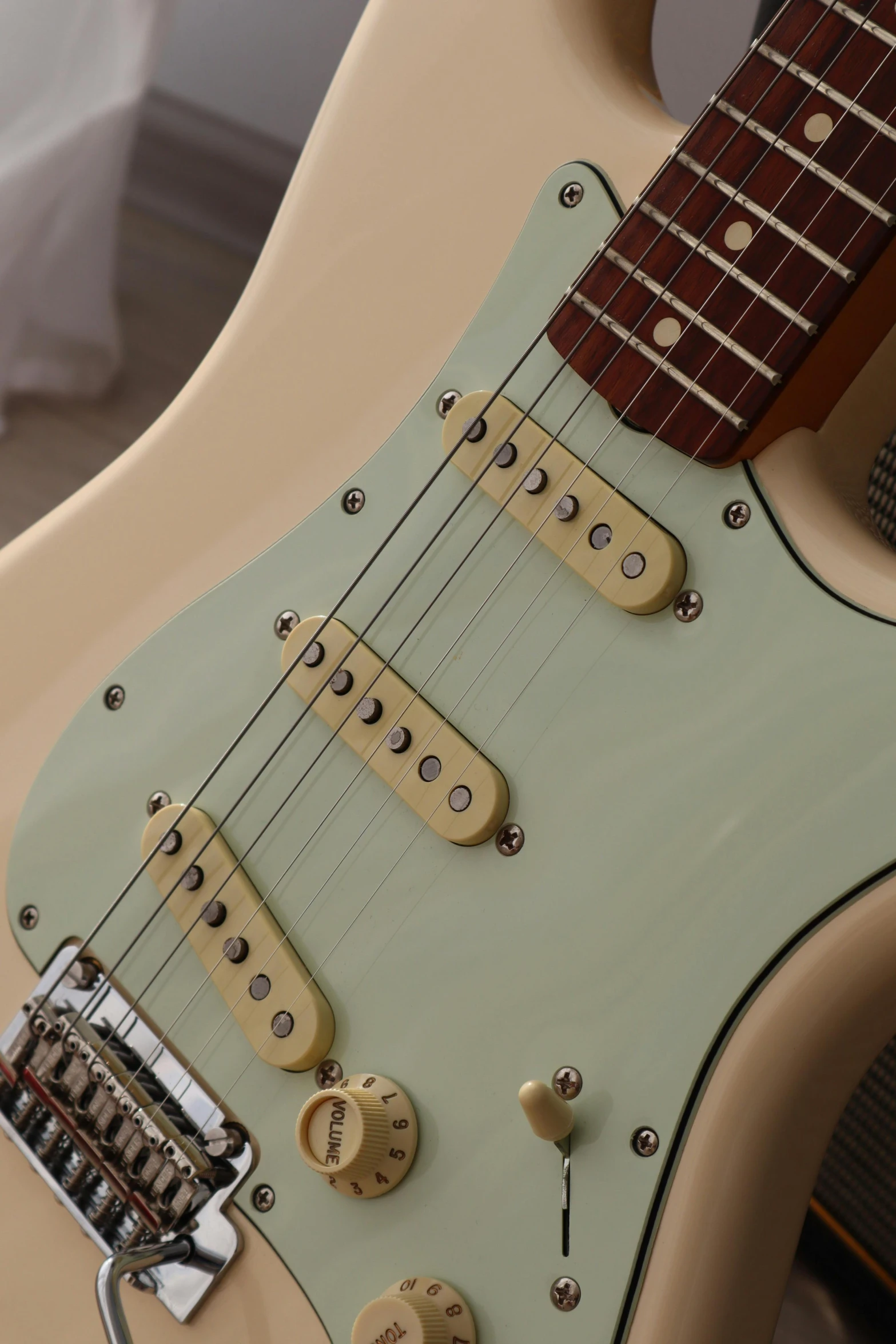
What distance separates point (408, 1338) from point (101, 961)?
0.23m

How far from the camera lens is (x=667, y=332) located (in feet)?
1.59

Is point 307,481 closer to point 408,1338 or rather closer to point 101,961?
point 101,961

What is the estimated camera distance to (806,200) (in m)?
0.46

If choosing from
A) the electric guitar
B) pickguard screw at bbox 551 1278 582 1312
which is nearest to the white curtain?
the electric guitar

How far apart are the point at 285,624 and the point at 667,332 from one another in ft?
0.74

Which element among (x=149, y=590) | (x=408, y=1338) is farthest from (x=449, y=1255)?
(x=149, y=590)

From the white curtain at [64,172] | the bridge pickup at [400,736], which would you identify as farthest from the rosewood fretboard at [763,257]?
the white curtain at [64,172]

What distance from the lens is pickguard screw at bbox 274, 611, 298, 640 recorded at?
1.81ft

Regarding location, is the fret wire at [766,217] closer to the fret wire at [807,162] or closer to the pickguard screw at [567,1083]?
the fret wire at [807,162]

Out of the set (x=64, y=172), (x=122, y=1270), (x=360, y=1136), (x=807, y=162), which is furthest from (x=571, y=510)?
(x=64, y=172)

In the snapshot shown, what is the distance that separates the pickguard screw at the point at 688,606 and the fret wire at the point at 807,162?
16cm

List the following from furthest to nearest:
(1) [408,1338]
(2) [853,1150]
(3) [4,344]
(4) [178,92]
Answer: (4) [178,92], (3) [4,344], (2) [853,1150], (1) [408,1338]

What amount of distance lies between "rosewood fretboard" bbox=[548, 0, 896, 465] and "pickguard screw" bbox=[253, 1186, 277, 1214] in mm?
367

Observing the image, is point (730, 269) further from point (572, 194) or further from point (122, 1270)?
point (122, 1270)
